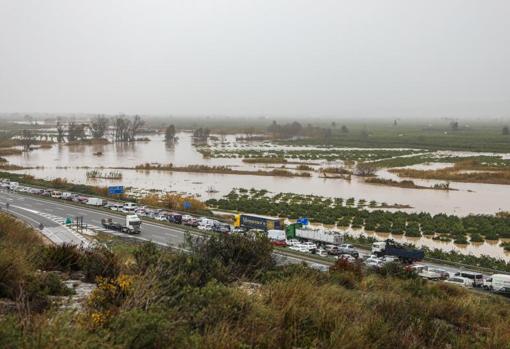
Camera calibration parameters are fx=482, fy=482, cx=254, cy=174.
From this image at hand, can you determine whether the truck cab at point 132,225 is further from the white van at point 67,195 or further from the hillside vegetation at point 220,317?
the hillside vegetation at point 220,317

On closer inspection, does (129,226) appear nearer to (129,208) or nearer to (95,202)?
(129,208)

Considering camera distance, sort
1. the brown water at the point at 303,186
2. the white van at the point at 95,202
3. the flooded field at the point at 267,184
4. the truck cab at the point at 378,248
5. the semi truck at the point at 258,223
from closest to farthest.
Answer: the truck cab at the point at 378,248
the semi truck at the point at 258,223
the white van at the point at 95,202
the brown water at the point at 303,186
the flooded field at the point at 267,184

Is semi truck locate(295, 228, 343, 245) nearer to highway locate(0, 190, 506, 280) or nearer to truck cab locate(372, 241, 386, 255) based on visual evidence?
highway locate(0, 190, 506, 280)

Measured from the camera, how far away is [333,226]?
27.6m

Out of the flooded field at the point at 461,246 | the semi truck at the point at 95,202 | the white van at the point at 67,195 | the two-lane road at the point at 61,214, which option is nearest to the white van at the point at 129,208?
the two-lane road at the point at 61,214

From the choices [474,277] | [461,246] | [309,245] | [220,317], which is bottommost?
[461,246]

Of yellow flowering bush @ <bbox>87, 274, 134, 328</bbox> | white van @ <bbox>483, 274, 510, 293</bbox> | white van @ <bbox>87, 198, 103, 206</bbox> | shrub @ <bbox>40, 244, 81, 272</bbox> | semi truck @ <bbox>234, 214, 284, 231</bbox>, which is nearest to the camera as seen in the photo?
yellow flowering bush @ <bbox>87, 274, 134, 328</bbox>

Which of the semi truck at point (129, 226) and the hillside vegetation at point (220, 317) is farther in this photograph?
the semi truck at point (129, 226)

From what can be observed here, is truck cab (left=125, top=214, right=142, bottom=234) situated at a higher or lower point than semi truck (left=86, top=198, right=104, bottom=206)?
higher

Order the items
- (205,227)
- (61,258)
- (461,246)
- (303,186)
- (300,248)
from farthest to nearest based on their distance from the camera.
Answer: (303,186)
(205,227)
(461,246)
(300,248)
(61,258)

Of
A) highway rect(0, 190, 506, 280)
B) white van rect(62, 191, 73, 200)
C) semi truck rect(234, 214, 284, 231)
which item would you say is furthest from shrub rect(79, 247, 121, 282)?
white van rect(62, 191, 73, 200)

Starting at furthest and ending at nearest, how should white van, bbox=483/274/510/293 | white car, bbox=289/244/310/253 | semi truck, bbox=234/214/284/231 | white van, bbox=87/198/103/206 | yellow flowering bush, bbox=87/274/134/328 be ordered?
white van, bbox=87/198/103/206
semi truck, bbox=234/214/284/231
white car, bbox=289/244/310/253
white van, bbox=483/274/510/293
yellow flowering bush, bbox=87/274/134/328

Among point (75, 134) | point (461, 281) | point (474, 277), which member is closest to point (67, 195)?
point (461, 281)

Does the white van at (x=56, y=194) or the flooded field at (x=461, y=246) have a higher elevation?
the white van at (x=56, y=194)
